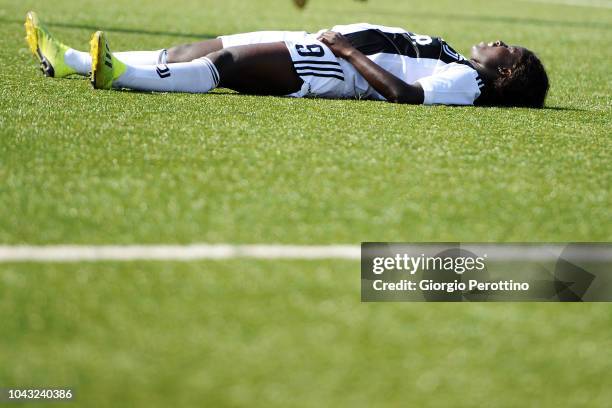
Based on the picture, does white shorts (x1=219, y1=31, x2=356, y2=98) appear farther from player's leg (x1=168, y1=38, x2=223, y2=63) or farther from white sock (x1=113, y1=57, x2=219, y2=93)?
white sock (x1=113, y1=57, x2=219, y2=93)

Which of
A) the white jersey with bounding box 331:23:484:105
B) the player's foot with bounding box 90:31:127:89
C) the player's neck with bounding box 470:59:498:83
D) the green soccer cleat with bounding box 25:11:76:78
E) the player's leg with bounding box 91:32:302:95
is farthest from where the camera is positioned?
the player's neck with bounding box 470:59:498:83

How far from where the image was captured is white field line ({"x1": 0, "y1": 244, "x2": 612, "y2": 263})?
2654mm

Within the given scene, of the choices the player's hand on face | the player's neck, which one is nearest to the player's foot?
the player's hand on face

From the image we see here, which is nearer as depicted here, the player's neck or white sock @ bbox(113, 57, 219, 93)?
white sock @ bbox(113, 57, 219, 93)

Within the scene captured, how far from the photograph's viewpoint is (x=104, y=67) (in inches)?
201

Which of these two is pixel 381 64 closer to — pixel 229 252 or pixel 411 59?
pixel 411 59

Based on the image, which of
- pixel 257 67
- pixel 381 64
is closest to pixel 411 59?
pixel 381 64

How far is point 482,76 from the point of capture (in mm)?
5594

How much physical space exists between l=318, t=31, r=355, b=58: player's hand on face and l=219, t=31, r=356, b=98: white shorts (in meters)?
0.03

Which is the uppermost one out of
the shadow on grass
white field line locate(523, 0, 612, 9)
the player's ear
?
white field line locate(523, 0, 612, 9)

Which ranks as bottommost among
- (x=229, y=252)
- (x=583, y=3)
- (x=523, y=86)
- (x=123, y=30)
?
(x=229, y=252)

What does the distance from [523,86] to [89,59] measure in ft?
8.49

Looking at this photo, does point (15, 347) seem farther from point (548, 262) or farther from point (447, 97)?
point (447, 97)

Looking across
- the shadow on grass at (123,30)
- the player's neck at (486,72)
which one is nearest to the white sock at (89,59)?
the player's neck at (486,72)
